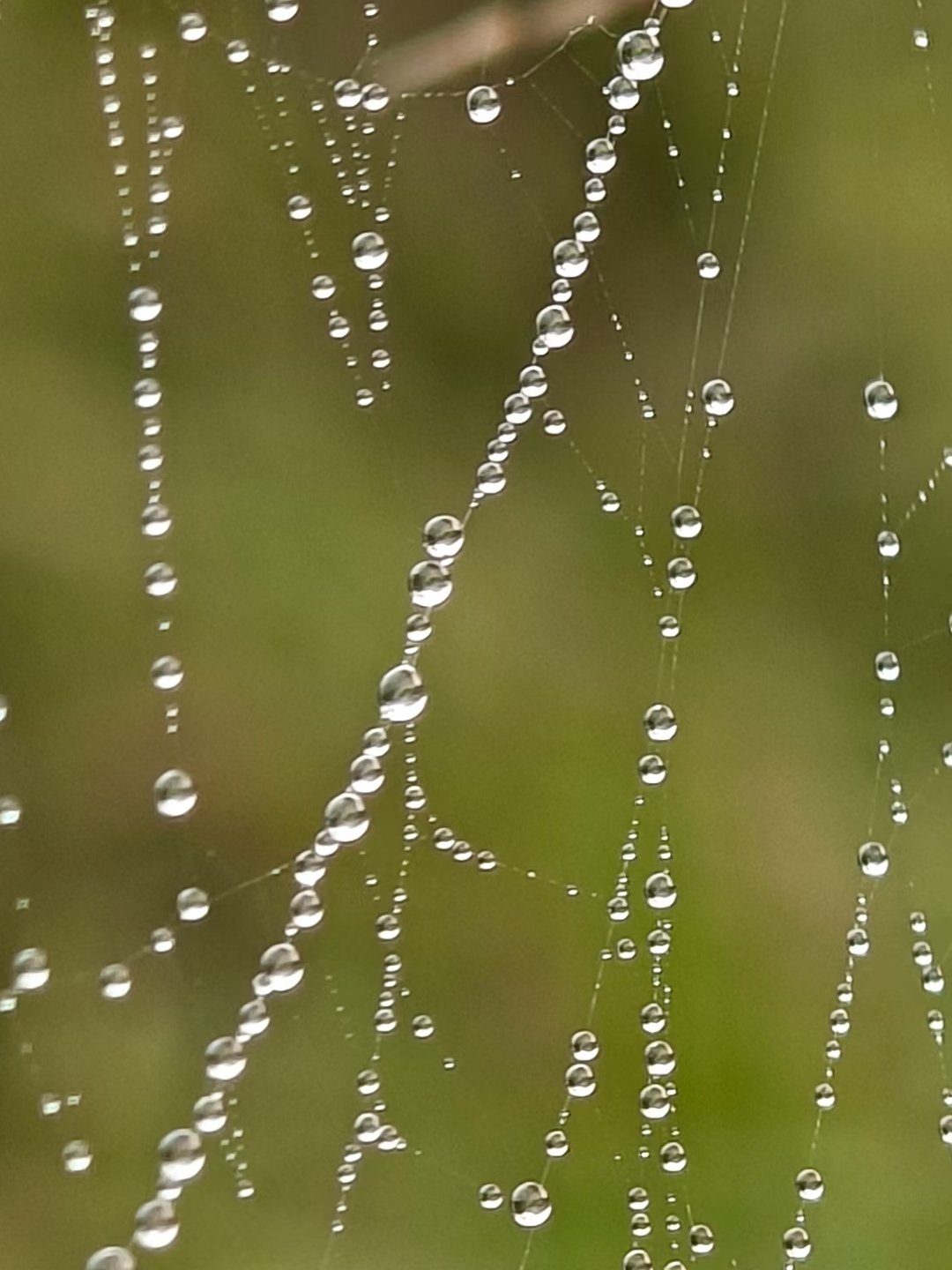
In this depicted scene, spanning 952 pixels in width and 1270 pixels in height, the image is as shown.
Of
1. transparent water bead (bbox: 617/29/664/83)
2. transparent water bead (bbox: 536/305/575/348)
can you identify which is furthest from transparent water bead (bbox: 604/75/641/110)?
transparent water bead (bbox: 536/305/575/348)

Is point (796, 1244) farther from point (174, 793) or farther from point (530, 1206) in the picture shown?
point (174, 793)

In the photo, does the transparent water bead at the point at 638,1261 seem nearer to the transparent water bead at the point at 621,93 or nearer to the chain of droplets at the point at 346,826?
the chain of droplets at the point at 346,826

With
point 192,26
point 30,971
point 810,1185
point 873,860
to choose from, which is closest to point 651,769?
point 873,860

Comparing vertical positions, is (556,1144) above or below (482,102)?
below

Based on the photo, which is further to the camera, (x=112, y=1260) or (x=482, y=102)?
(x=482, y=102)

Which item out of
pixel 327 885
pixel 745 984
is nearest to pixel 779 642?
pixel 745 984
